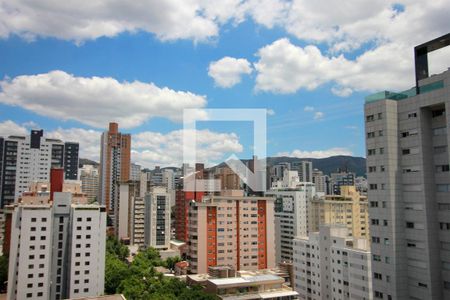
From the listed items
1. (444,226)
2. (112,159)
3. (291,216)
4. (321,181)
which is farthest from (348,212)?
(112,159)

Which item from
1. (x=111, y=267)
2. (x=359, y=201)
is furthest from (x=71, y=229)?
(x=359, y=201)

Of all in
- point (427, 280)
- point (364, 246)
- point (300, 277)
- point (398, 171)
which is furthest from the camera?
point (300, 277)

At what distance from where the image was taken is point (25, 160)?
2523cm

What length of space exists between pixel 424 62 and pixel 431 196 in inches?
84.3

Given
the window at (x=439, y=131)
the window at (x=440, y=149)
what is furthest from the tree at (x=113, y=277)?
the window at (x=439, y=131)

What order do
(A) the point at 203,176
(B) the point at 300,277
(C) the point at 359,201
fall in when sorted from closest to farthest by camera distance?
(B) the point at 300,277
(A) the point at 203,176
(C) the point at 359,201

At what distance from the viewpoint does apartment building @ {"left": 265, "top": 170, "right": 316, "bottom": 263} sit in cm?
1986

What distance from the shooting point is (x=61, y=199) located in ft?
35.6

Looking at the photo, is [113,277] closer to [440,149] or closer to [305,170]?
[440,149]

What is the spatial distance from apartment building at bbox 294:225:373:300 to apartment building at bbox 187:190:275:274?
9.22 feet

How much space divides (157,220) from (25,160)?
427 inches

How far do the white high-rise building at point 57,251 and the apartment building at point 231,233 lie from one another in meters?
4.20

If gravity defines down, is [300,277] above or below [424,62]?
below

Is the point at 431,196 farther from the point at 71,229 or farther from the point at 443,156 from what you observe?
the point at 71,229
